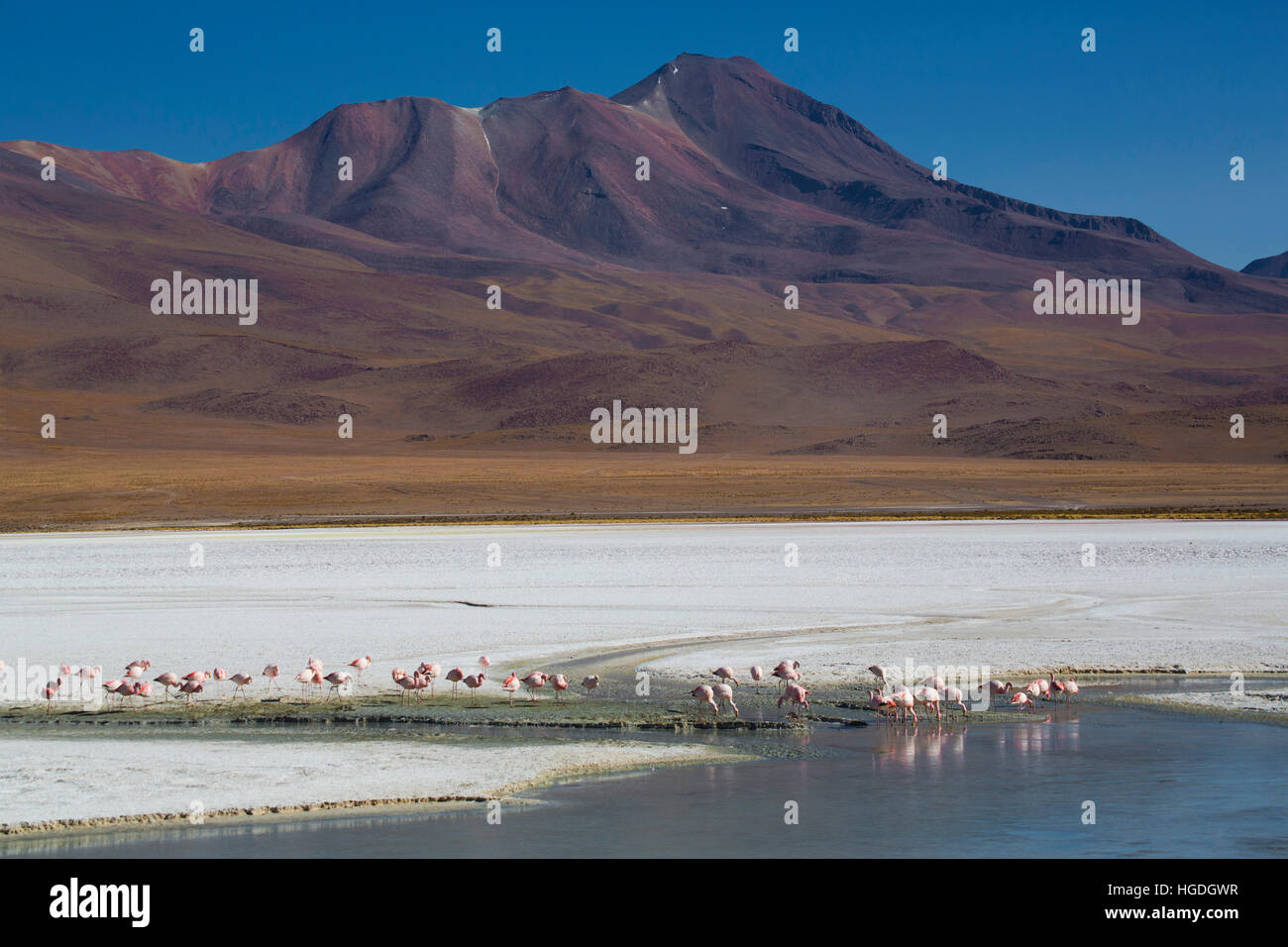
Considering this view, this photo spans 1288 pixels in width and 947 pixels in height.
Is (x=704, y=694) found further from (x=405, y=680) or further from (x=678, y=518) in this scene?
(x=678, y=518)

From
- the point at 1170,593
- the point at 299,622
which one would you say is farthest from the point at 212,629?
the point at 1170,593

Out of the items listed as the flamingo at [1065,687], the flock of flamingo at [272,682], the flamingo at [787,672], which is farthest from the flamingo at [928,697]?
the flock of flamingo at [272,682]

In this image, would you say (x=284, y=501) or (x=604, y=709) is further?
(x=284, y=501)

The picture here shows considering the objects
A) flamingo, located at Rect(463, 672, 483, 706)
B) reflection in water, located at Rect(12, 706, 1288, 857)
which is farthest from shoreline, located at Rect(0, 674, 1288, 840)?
flamingo, located at Rect(463, 672, 483, 706)

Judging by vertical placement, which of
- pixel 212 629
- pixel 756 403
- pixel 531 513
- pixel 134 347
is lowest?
pixel 212 629

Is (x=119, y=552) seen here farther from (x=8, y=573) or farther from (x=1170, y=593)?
(x=1170, y=593)
